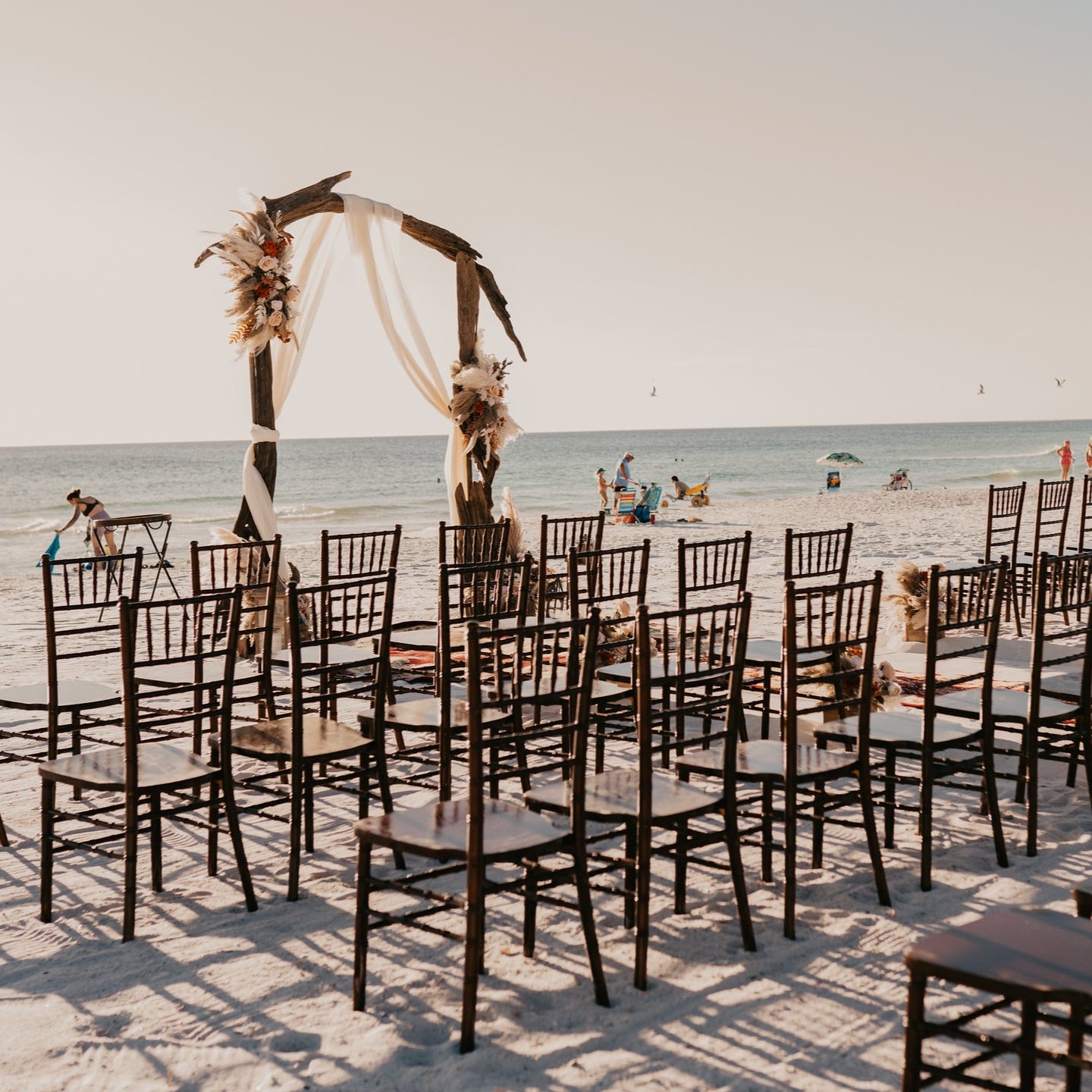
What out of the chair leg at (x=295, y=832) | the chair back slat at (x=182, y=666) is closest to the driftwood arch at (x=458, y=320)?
the chair back slat at (x=182, y=666)

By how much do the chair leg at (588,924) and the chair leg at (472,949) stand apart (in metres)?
0.26

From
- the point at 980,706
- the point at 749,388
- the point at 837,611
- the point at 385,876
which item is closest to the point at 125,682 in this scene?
the point at 385,876

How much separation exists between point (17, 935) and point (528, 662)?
359 centimetres

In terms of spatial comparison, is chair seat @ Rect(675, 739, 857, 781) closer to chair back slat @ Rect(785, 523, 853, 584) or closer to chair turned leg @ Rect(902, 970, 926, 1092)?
chair back slat @ Rect(785, 523, 853, 584)

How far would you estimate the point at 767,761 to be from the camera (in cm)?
324

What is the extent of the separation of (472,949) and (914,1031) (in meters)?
0.92

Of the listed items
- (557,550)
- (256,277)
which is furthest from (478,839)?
(256,277)

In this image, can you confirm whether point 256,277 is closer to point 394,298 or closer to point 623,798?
point 394,298

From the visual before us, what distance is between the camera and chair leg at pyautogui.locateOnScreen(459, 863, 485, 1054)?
2.42 m

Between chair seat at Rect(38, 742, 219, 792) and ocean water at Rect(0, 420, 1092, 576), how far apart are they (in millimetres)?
14834

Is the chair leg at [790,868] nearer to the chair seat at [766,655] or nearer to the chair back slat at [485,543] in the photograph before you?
the chair seat at [766,655]

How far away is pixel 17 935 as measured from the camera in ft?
10.2

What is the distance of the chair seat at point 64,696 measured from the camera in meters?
3.92

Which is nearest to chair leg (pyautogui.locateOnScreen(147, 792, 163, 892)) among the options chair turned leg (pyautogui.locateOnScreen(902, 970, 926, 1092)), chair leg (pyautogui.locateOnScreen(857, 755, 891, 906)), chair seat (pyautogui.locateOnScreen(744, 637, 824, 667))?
chair leg (pyautogui.locateOnScreen(857, 755, 891, 906))
